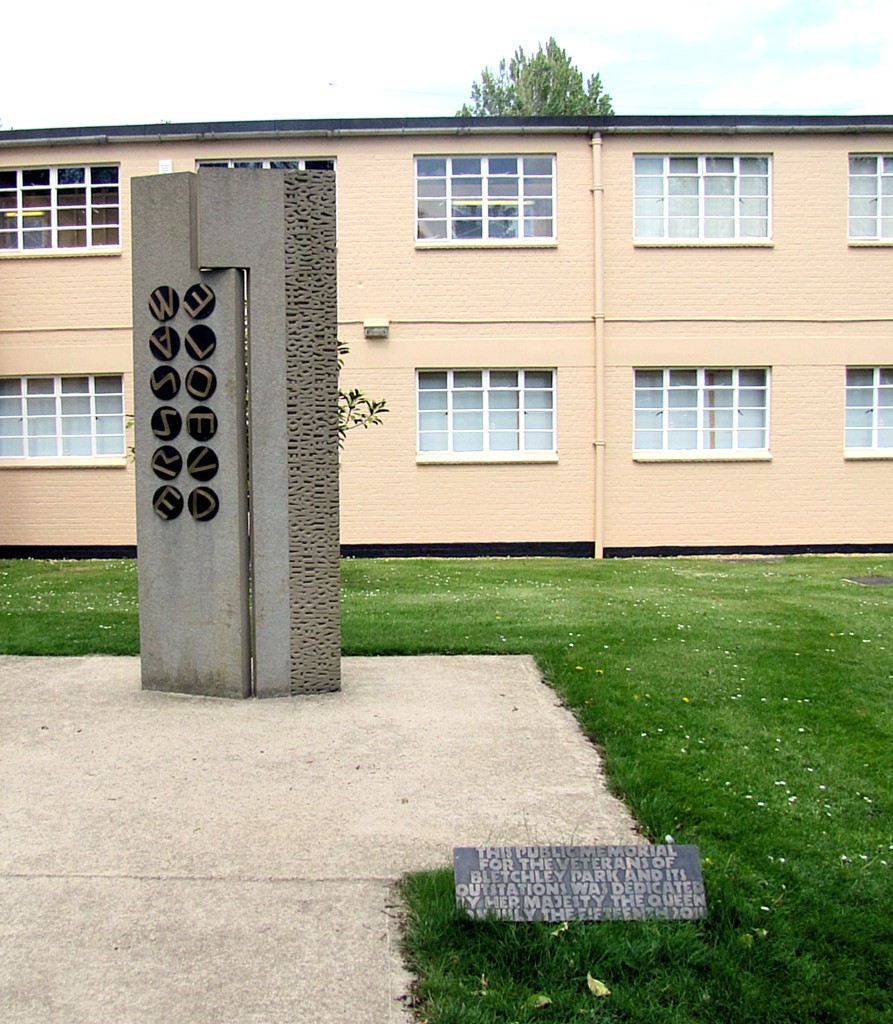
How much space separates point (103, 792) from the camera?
500 centimetres

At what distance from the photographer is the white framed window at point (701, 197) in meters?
17.7

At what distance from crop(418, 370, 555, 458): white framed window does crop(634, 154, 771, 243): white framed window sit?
10.5 ft

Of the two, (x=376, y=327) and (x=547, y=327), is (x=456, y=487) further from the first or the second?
(x=547, y=327)

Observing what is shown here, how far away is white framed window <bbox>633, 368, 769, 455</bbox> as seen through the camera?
1772 centimetres

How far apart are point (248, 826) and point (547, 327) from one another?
547 inches

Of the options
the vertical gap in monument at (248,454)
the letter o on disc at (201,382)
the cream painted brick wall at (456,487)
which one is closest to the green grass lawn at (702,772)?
the vertical gap in monument at (248,454)

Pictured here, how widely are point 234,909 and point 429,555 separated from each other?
1398cm

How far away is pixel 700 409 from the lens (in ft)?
58.1

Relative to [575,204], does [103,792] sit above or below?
below

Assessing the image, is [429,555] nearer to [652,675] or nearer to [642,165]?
[642,165]

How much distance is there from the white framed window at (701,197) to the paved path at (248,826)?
12.2 metres

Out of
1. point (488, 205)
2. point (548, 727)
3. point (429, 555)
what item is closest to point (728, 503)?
point (429, 555)

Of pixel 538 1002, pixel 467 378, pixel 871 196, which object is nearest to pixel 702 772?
pixel 538 1002

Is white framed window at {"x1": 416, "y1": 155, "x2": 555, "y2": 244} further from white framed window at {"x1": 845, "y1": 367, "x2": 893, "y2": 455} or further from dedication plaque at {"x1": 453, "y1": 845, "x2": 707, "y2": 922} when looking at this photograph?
dedication plaque at {"x1": 453, "y1": 845, "x2": 707, "y2": 922}
